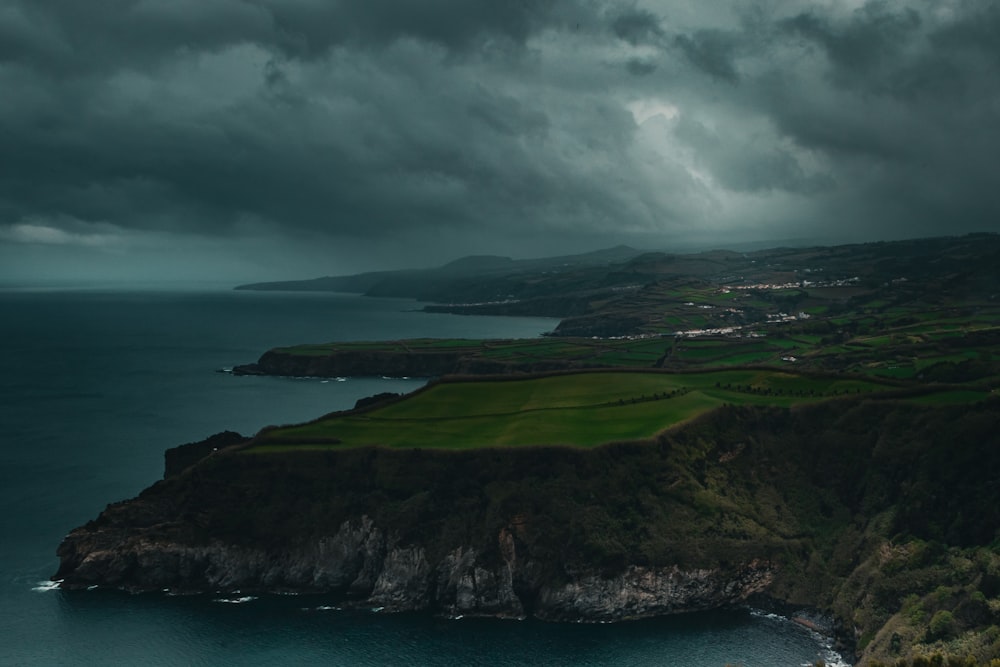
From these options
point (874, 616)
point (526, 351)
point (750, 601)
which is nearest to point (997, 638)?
point (874, 616)

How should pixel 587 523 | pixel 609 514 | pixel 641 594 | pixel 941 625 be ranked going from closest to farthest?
pixel 941 625 → pixel 641 594 → pixel 587 523 → pixel 609 514

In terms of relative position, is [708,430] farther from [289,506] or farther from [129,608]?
[129,608]

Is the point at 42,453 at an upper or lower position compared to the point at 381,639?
upper

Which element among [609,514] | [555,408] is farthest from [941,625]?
[555,408]

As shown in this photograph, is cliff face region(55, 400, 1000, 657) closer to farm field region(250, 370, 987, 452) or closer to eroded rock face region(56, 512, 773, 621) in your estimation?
eroded rock face region(56, 512, 773, 621)

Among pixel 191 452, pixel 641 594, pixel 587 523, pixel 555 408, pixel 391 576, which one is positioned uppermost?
pixel 555 408

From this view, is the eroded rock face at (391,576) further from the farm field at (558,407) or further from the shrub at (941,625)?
the shrub at (941,625)

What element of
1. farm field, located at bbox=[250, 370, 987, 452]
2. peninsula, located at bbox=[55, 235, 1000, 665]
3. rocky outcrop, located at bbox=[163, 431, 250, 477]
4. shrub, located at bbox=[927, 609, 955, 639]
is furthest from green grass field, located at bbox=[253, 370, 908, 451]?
shrub, located at bbox=[927, 609, 955, 639]

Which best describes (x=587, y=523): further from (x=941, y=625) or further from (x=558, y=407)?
(x=941, y=625)
